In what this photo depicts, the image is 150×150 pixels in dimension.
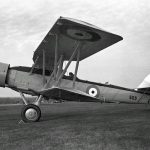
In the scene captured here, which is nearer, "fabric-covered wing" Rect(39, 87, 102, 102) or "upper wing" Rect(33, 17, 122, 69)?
"upper wing" Rect(33, 17, 122, 69)

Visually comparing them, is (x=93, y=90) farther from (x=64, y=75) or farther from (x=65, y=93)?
(x=65, y=93)

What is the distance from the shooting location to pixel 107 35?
7.50 m

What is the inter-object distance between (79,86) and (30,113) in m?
2.61

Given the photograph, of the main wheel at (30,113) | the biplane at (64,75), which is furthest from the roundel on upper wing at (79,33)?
the main wheel at (30,113)

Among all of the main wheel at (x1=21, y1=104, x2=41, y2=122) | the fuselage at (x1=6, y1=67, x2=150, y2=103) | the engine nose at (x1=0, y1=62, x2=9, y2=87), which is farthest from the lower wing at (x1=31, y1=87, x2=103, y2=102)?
the engine nose at (x1=0, y1=62, x2=9, y2=87)

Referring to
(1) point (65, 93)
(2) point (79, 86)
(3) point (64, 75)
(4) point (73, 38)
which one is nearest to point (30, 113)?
(1) point (65, 93)

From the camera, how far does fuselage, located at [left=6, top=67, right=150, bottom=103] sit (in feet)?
30.7

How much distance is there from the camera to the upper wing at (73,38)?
7.02 meters

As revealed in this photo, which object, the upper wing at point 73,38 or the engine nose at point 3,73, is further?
the engine nose at point 3,73

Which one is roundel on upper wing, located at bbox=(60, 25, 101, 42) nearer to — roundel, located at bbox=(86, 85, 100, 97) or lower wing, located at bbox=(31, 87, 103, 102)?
lower wing, located at bbox=(31, 87, 103, 102)

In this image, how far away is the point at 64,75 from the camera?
9961 mm

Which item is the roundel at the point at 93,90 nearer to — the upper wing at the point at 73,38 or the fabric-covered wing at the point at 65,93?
the fabric-covered wing at the point at 65,93

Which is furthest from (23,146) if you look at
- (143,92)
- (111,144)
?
(143,92)

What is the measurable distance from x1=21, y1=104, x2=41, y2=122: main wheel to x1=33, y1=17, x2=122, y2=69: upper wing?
235cm
